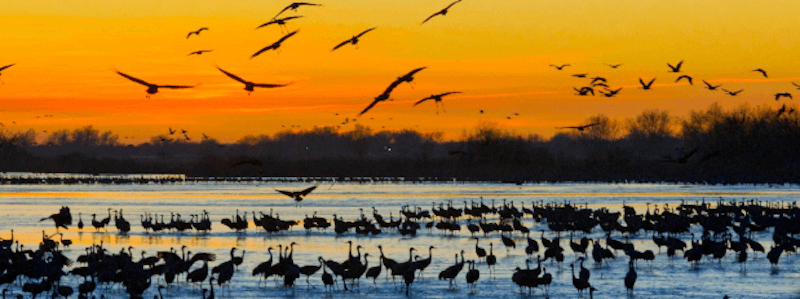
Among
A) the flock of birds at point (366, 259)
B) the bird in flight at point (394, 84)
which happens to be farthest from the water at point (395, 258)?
the bird in flight at point (394, 84)

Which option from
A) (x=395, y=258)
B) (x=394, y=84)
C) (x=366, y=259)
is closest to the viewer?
(x=394, y=84)

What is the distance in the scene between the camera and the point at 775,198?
190 ft

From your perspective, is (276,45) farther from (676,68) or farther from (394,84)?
(676,68)

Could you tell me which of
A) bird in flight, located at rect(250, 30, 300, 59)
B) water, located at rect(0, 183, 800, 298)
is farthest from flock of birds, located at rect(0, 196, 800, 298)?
bird in flight, located at rect(250, 30, 300, 59)

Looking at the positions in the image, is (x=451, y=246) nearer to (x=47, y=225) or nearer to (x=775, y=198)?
(x=47, y=225)

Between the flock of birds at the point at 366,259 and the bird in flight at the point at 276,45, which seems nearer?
the bird in flight at the point at 276,45

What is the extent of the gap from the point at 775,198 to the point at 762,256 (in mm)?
36011

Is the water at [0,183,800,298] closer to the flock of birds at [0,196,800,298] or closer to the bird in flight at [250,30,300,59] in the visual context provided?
the flock of birds at [0,196,800,298]

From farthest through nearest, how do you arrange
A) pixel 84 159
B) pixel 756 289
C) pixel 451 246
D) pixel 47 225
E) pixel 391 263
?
1. pixel 84 159
2. pixel 47 225
3. pixel 451 246
4. pixel 391 263
5. pixel 756 289

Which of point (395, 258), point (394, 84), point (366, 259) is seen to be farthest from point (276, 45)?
point (395, 258)

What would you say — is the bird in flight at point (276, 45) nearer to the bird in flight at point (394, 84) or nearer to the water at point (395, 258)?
the bird in flight at point (394, 84)

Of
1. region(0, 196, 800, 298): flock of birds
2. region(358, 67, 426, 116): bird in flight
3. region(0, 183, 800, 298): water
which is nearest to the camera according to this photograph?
region(358, 67, 426, 116): bird in flight

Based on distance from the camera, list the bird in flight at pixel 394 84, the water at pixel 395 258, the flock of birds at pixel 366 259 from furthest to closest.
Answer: the water at pixel 395 258, the flock of birds at pixel 366 259, the bird in flight at pixel 394 84

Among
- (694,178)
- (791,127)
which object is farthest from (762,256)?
(791,127)
